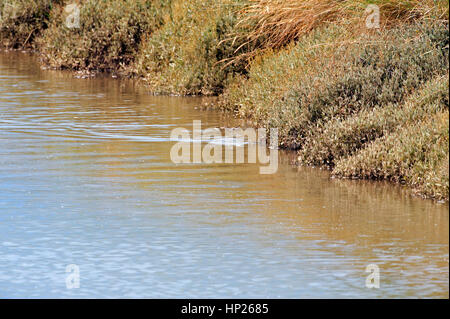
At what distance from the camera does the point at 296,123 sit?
1223cm

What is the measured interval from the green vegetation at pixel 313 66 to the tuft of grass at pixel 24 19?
471cm

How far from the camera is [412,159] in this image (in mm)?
10086

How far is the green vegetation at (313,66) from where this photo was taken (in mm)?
10625

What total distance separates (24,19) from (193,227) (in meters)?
19.0

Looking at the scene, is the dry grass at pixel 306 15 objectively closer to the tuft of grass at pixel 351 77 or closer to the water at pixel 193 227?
the tuft of grass at pixel 351 77

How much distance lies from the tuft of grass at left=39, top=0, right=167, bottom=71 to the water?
8055mm

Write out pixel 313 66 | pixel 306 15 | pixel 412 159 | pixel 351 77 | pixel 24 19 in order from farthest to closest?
pixel 24 19 → pixel 306 15 → pixel 313 66 → pixel 351 77 → pixel 412 159

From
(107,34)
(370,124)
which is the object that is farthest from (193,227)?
(107,34)

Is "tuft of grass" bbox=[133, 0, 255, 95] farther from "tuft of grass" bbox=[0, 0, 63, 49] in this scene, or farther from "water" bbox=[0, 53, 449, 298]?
"tuft of grass" bbox=[0, 0, 63, 49]

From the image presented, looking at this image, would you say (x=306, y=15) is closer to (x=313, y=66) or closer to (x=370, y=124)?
(x=313, y=66)

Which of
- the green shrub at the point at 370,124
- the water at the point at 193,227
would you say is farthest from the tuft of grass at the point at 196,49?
the green shrub at the point at 370,124

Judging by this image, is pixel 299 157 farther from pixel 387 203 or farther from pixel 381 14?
pixel 381 14

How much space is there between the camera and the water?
23.6 feet

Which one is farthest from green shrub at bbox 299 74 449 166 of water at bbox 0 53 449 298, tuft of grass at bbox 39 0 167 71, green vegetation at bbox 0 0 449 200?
tuft of grass at bbox 39 0 167 71
